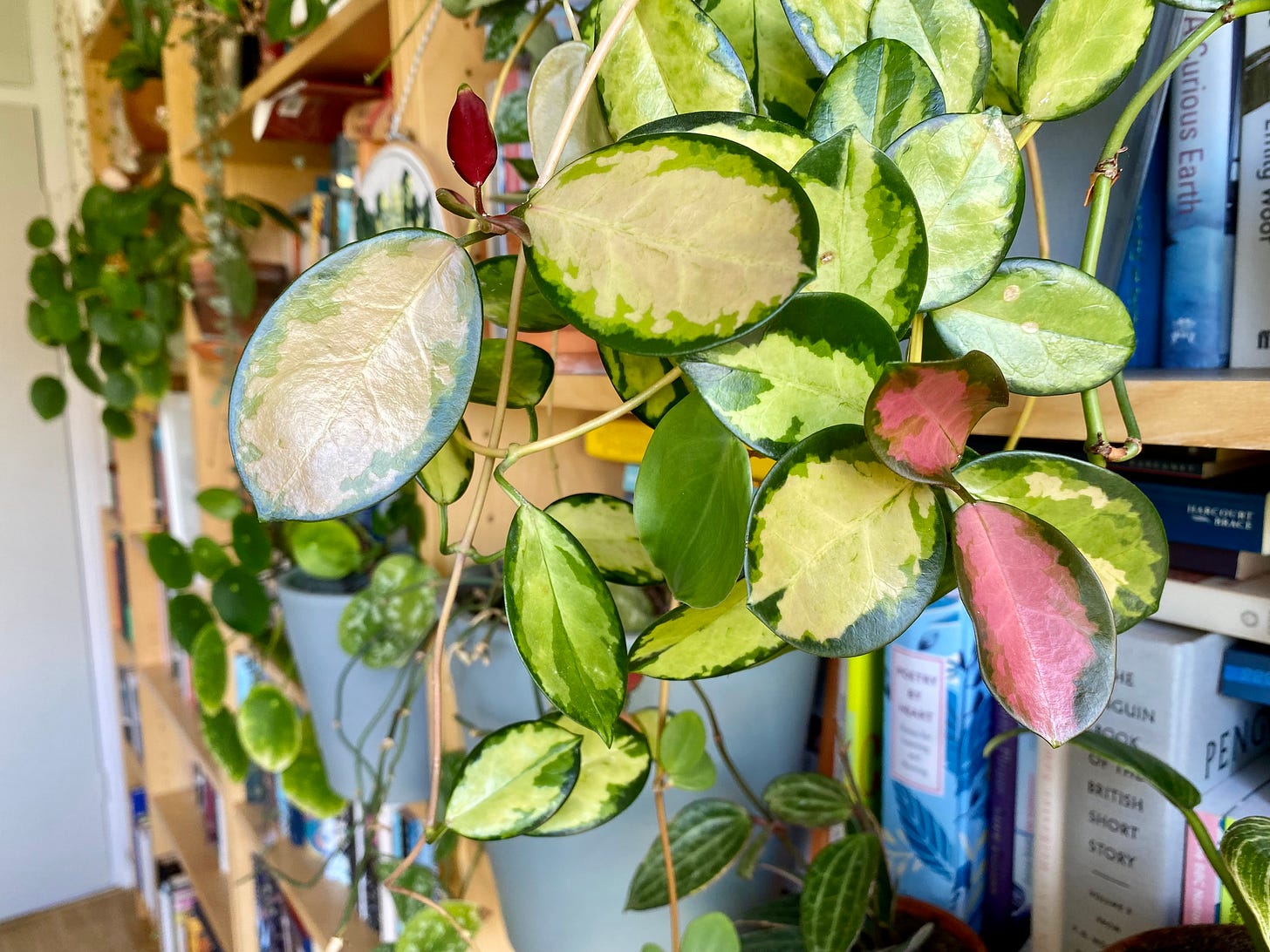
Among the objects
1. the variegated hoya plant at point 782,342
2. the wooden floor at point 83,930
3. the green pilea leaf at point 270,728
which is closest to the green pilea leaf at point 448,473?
the variegated hoya plant at point 782,342

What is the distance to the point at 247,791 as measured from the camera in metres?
1.47

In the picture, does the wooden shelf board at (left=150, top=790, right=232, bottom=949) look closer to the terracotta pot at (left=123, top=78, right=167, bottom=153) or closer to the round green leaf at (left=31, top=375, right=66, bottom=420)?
the round green leaf at (left=31, top=375, right=66, bottom=420)

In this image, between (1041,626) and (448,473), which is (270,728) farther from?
(1041,626)

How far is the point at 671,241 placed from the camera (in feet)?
0.55

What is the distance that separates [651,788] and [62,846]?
2764mm

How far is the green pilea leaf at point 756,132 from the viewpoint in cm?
19

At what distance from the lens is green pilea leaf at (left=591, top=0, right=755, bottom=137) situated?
0.23 m

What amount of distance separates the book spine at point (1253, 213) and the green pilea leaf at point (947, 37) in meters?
0.22

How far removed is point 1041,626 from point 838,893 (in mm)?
274

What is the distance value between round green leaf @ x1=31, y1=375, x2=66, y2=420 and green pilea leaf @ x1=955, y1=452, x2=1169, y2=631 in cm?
189

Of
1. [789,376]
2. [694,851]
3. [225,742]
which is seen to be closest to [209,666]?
[225,742]

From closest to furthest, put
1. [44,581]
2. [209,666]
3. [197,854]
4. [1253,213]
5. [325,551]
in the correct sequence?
[1253,213]
[325,551]
[209,666]
[197,854]
[44,581]

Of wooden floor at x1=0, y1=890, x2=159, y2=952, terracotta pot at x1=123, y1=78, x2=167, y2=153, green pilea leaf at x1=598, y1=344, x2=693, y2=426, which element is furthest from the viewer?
wooden floor at x1=0, y1=890, x2=159, y2=952

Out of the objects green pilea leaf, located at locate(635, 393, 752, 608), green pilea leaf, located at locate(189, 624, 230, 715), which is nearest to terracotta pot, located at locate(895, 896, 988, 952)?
green pilea leaf, located at locate(635, 393, 752, 608)
